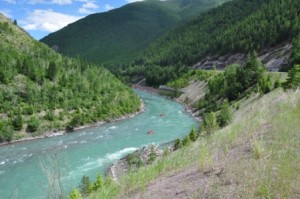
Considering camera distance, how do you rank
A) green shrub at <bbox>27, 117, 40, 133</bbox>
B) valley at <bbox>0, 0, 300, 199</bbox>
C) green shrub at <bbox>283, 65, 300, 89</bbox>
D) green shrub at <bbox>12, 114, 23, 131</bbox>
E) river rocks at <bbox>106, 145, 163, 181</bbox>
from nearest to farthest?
valley at <bbox>0, 0, 300, 199</bbox>
green shrub at <bbox>283, 65, 300, 89</bbox>
river rocks at <bbox>106, 145, 163, 181</bbox>
green shrub at <bbox>12, 114, 23, 131</bbox>
green shrub at <bbox>27, 117, 40, 133</bbox>

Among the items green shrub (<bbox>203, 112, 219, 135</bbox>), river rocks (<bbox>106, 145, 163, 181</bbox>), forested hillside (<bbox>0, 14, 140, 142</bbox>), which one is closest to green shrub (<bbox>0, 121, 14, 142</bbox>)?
forested hillside (<bbox>0, 14, 140, 142</bbox>)

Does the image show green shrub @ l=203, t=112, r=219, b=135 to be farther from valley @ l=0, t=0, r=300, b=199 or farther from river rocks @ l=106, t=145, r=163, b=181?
river rocks @ l=106, t=145, r=163, b=181

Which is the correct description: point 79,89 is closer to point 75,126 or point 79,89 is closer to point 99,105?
point 99,105

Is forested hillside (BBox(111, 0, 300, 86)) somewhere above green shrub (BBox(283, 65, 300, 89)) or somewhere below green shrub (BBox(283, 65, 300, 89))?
above

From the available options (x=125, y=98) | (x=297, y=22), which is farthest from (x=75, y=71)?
(x=297, y=22)

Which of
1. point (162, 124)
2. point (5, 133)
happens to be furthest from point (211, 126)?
point (162, 124)

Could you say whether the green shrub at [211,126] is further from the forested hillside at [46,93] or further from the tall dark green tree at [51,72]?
Answer: the tall dark green tree at [51,72]

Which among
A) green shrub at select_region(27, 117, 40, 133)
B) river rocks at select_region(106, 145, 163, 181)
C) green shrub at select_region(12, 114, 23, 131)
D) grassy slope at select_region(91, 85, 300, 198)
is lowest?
river rocks at select_region(106, 145, 163, 181)
